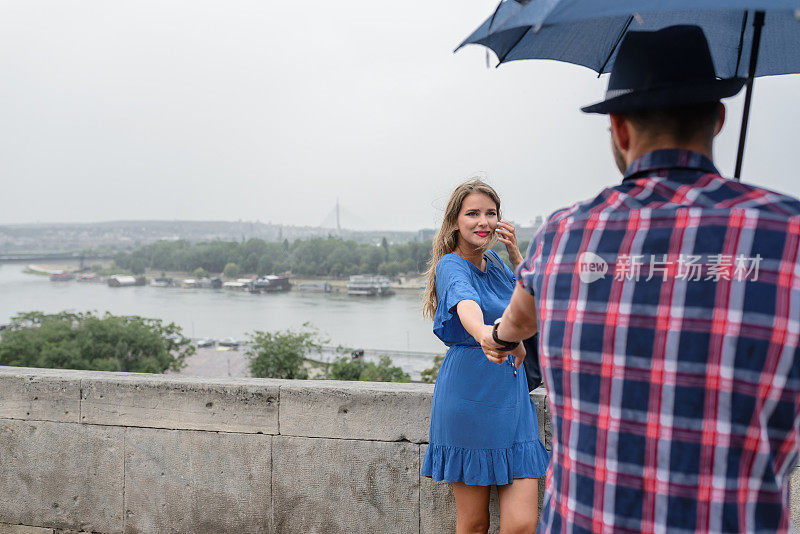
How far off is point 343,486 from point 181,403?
0.83m

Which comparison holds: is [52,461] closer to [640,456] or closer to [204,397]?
[204,397]

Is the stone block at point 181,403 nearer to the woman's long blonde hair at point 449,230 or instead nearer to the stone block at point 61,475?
the stone block at point 61,475

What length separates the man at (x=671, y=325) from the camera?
3.18 feet

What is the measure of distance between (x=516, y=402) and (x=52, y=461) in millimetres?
2323

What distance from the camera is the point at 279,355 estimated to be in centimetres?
3853

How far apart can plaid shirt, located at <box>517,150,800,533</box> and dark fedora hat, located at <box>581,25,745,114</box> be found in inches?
3.4

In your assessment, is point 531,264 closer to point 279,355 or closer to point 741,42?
point 741,42

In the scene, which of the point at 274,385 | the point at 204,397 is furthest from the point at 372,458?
the point at 204,397

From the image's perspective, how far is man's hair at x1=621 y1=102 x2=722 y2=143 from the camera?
3.55 ft

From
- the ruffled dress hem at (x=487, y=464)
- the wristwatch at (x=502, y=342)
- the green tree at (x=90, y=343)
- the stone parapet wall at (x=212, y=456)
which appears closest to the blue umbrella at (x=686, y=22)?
the wristwatch at (x=502, y=342)

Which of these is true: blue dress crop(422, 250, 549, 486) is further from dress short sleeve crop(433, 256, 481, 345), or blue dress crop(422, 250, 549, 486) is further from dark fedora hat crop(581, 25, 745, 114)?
dark fedora hat crop(581, 25, 745, 114)

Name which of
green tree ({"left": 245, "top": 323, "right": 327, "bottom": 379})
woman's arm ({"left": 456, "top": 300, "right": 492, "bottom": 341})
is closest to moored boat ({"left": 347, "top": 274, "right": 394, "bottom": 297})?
green tree ({"left": 245, "top": 323, "right": 327, "bottom": 379})

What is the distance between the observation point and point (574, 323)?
1.08 m

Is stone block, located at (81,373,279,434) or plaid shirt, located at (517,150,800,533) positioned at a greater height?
plaid shirt, located at (517,150,800,533)
